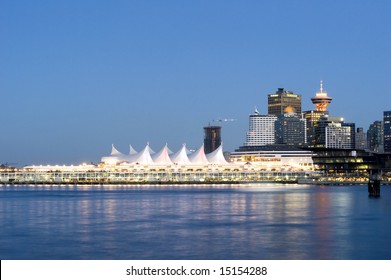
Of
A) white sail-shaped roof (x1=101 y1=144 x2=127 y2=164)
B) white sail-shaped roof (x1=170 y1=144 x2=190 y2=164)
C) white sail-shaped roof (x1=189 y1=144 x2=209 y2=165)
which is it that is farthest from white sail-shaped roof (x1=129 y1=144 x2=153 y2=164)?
white sail-shaped roof (x1=189 y1=144 x2=209 y2=165)

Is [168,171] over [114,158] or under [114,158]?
under

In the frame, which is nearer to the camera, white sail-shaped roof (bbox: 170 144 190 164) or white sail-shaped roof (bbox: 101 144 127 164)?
white sail-shaped roof (bbox: 170 144 190 164)

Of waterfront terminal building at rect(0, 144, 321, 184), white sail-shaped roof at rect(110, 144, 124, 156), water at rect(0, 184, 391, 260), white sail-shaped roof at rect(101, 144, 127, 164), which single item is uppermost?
white sail-shaped roof at rect(110, 144, 124, 156)

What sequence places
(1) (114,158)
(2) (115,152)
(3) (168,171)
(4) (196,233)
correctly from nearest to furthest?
1. (4) (196,233)
2. (3) (168,171)
3. (1) (114,158)
4. (2) (115,152)

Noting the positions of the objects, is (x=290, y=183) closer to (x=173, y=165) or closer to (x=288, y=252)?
(x=173, y=165)

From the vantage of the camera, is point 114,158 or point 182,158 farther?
point 114,158

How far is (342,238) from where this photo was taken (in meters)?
38.2

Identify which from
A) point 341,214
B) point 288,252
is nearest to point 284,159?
point 341,214

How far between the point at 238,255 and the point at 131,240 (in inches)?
278

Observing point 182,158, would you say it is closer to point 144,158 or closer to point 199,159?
point 199,159

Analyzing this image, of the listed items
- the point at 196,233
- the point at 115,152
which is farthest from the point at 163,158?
the point at 196,233

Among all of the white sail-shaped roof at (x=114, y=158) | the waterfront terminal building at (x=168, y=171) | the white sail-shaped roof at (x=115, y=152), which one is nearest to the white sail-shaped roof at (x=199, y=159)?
the waterfront terminal building at (x=168, y=171)

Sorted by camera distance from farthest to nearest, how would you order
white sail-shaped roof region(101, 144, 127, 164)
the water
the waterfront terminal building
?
white sail-shaped roof region(101, 144, 127, 164), the waterfront terminal building, the water

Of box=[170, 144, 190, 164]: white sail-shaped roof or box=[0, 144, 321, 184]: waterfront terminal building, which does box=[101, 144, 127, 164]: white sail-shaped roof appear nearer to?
box=[0, 144, 321, 184]: waterfront terminal building
